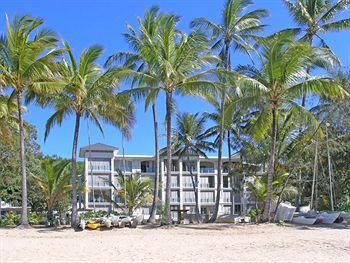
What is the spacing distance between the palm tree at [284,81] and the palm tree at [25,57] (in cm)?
844

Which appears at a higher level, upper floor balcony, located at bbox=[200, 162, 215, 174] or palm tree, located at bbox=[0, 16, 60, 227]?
palm tree, located at bbox=[0, 16, 60, 227]

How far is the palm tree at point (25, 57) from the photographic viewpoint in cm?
2186

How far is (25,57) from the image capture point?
21.9 metres

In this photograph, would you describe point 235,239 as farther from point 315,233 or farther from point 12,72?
point 12,72

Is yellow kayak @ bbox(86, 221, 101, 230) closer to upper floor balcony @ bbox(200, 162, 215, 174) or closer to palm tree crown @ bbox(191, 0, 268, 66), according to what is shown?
palm tree crown @ bbox(191, 0, 268, 66)

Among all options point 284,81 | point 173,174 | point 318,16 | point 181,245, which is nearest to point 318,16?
point 318,16

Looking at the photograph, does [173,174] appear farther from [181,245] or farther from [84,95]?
[181,245]

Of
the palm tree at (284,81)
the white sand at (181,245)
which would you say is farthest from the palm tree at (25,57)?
Result: the palm tree at (284,81)

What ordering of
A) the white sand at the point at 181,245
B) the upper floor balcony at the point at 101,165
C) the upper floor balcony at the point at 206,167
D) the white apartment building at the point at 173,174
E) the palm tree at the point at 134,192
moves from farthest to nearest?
the upper floor balcony at the point at 206,167 → the upper floor balcony at the point at 101,165 → the white apartment building at the point at 173,174 → the palm tree at the point at 134,192 → the white sand at the point at 181,245

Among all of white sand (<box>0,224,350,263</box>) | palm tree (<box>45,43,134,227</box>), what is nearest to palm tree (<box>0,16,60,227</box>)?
palm tree (<box>45,43,134,227</box>)

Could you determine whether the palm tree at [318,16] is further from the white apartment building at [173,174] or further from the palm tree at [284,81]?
the white apartment building at [173,174]

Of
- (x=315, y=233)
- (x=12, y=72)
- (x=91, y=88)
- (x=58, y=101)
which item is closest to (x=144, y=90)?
(x=91, y=88)

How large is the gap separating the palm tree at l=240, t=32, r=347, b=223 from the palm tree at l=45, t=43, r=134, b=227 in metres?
5.89

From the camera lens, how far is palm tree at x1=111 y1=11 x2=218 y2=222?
71.9 feet
